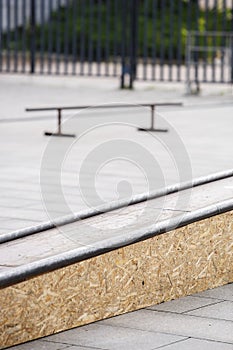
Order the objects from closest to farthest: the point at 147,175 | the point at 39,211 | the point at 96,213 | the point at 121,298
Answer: the point at 121,298 < the point at 96,213 < the point at 39,211 < the point at 147,175

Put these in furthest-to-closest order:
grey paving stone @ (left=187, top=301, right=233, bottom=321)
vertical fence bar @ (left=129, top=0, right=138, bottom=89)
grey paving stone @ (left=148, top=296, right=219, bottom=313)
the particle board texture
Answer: vertical fence bar @ (left=129, top=0, right=138, bottom=89) < grey paving stone @ (left=148, top=296, right=219, bottom=313) < grey paving stone @ (left=187, top=301, right=233, bottom=321) < the particle board texture

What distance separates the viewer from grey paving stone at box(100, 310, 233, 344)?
19.4ft

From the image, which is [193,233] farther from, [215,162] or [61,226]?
[215,162]

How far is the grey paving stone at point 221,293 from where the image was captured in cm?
663

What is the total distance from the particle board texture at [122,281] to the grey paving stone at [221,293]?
28mm

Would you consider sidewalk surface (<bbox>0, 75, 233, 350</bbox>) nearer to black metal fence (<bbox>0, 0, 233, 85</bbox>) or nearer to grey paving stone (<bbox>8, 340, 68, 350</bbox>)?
grey paving stone (<bbox>8, 340, 68, 350</bbox>)

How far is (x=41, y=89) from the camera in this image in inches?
805

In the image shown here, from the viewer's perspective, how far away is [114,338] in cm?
581

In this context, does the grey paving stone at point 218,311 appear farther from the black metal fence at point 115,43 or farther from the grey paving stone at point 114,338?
the black metal fence at point 115,43

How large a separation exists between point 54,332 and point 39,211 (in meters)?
2.75

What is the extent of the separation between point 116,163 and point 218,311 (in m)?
4.85

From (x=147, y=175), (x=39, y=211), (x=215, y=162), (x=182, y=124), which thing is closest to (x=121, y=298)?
(x=39, y=211)

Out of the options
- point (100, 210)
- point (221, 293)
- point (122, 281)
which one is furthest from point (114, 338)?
point (100, 210)

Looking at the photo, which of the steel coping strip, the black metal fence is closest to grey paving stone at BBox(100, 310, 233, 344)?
the steel coping strip
